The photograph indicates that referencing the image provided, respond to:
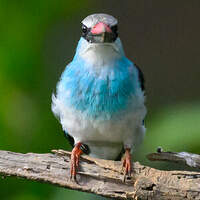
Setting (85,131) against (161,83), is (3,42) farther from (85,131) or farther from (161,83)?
(161,83)

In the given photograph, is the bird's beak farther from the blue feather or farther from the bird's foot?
the bird's foot

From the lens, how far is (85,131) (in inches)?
147

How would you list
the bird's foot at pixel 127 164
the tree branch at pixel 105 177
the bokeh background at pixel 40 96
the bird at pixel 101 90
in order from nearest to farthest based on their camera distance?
1. the tree branch at pixel 105 177
2. the bird's foot at pixel 127 164
3. the bird at pixel 101 90
4. the bokeh background at pixel 40 96

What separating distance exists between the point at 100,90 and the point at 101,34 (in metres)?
0.41

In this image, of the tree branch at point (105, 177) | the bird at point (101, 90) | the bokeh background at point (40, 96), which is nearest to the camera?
the tree branch at point (105, 177)

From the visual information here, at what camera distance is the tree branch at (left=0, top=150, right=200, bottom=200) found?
317cm

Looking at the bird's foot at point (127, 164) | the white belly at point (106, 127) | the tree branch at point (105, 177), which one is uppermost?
the white belly at point (106, 127)

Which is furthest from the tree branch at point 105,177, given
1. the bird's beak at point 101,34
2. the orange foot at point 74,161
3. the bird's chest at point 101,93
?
the bird's beak at point 101,34

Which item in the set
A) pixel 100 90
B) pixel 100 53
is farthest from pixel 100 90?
pixel 100 53

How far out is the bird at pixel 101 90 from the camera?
140 inches

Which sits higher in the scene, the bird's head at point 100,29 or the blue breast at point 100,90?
the bird's head at point 100,29

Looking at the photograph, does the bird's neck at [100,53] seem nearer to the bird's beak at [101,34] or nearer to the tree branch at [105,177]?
the bird's beak at [101,34]

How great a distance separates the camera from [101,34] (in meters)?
3.45

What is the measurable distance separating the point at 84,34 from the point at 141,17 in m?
3.80
